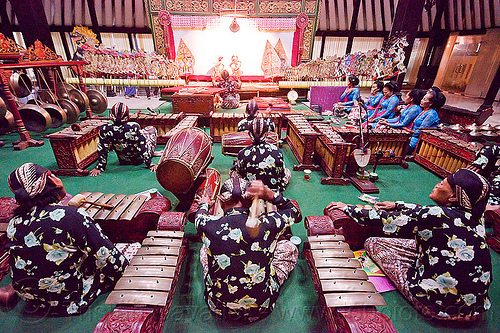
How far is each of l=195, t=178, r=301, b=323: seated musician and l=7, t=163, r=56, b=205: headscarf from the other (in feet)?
3.32

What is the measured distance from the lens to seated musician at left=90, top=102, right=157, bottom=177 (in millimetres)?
3912

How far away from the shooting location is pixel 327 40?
13.6m

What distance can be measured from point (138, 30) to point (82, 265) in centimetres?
1412

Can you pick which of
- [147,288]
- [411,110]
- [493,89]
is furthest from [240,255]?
[493,89]

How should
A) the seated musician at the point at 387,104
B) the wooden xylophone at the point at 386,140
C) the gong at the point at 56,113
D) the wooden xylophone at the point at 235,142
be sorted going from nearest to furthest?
the wooden xylophone at the point at 235,142 < the wooden xylophone at the point at 386,140 < the gong at the point at 56,113 < the seated musician at the point at 387,104

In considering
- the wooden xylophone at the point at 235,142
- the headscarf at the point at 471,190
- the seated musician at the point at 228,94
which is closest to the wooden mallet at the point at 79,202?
the wooden xylophone at the point at 235,142

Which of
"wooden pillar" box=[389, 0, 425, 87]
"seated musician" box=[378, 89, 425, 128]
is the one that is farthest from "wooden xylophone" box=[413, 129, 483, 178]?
"wooden pillar" box=[389, 0, 425, 87]

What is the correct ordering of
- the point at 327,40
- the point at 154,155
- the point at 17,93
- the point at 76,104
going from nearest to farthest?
the point at 154,155 < the point at 17,93 < the point at 76,104 < the point at 327,40

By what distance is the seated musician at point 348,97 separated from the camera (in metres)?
7.47

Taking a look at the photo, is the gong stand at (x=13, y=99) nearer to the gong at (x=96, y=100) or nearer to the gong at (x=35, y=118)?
the gong at (x=35, y=118)

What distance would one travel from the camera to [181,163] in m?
2.65

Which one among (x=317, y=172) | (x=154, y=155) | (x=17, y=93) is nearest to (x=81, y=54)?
(x=17, y=93)

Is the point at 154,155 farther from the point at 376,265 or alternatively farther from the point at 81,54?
the point at 81,54

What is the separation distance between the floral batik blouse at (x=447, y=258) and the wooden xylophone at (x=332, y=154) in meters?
2.08
